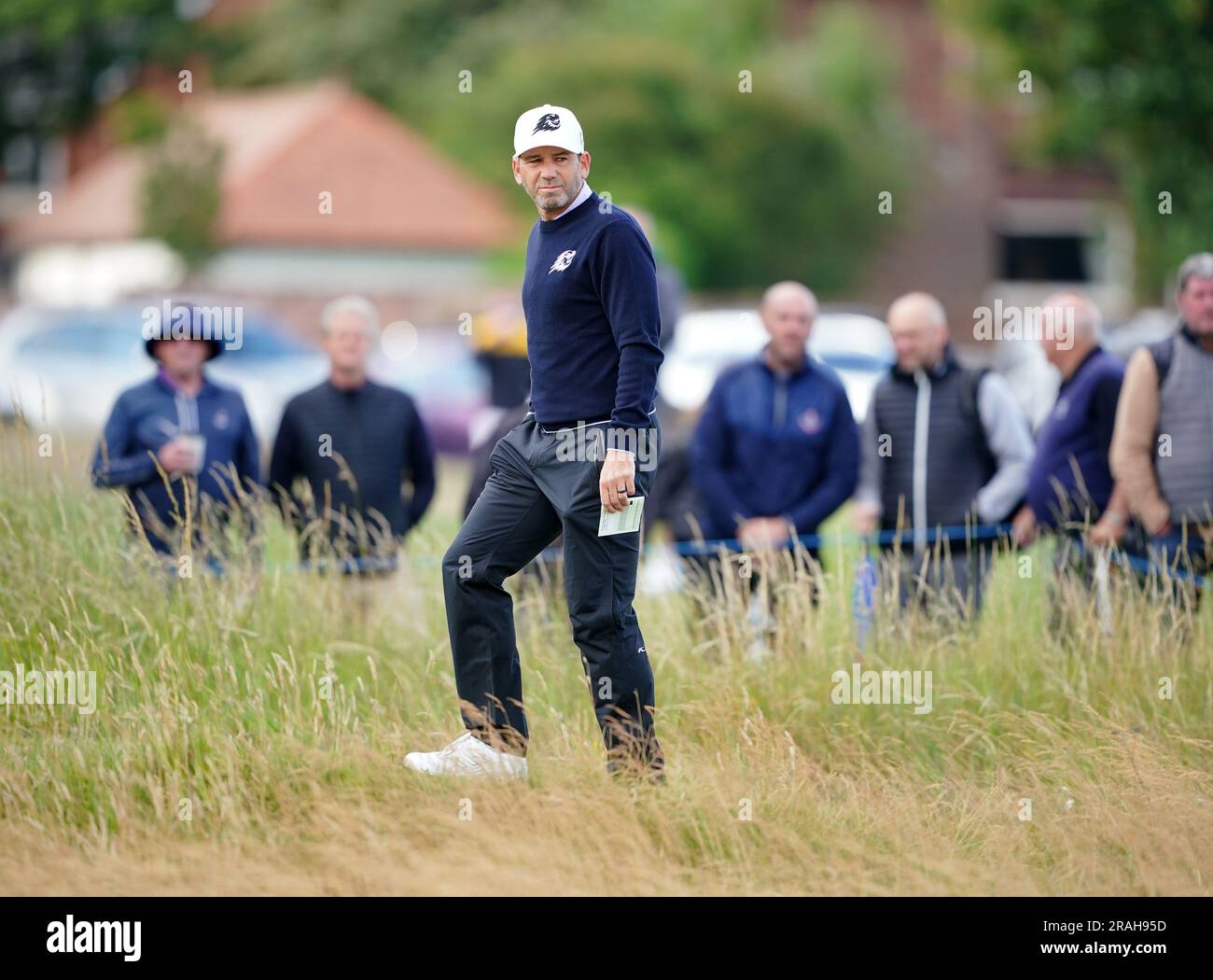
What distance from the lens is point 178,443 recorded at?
8.27 meters

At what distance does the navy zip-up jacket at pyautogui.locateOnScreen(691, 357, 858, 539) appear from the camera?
8781 mm

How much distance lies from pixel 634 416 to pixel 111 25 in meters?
63.0

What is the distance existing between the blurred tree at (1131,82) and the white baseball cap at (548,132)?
24.2 m

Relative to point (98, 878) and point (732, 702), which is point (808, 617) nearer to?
point (732, 702)

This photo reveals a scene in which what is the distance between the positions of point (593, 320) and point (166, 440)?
326 centimetres

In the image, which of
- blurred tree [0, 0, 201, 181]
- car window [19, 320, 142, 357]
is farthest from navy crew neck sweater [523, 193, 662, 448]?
blurred tree [0, 0, 201, 181]

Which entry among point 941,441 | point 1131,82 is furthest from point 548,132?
point 1131,82

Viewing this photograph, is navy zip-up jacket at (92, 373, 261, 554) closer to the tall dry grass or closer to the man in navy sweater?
the tall dry grass

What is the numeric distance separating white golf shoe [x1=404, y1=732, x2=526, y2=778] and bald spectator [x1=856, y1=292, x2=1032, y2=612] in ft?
10.3

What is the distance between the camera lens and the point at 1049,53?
31.5 m

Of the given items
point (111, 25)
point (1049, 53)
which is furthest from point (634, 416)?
point (111, 25)

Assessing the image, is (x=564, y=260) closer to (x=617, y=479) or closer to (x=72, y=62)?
(x=617, y=479)

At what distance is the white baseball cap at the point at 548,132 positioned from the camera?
578 centimetres
